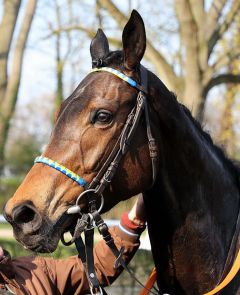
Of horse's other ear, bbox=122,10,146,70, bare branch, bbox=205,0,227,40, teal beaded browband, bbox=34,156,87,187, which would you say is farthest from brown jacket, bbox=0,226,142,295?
bare branch, bbox=205,0,227,40

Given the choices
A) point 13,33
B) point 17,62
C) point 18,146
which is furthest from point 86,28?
point 18,146

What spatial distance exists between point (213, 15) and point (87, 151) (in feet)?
21.4

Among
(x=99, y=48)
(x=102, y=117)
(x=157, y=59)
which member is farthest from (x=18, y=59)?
(x=102, y=117)

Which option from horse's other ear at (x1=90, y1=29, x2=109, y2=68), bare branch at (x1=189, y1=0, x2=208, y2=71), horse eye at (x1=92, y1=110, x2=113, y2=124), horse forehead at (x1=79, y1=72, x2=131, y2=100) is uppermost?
bare branch at (x1=189, y1=0, x2=208, y2=71)

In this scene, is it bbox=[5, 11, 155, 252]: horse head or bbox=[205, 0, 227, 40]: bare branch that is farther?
bbox=[205, 0, 227, 40]: bare branch

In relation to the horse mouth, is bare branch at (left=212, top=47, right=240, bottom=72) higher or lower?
higher

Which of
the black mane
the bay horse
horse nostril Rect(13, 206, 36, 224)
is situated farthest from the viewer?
the black mane

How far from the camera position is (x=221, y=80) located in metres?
9.12

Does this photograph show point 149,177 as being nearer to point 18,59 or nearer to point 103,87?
point 103,87

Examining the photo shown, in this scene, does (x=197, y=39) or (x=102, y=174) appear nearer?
(x=102, y=174)

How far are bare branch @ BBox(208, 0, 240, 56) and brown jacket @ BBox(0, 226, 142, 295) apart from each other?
18.7 feet

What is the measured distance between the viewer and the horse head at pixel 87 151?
2.54 metres

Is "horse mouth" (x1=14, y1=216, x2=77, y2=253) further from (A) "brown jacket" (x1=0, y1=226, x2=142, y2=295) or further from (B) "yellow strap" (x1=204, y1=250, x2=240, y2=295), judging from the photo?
(B) "yellow strap" (x1=204, y1=250, x2=240, y2=295)

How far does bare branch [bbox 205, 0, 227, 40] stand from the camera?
28.1 ft
